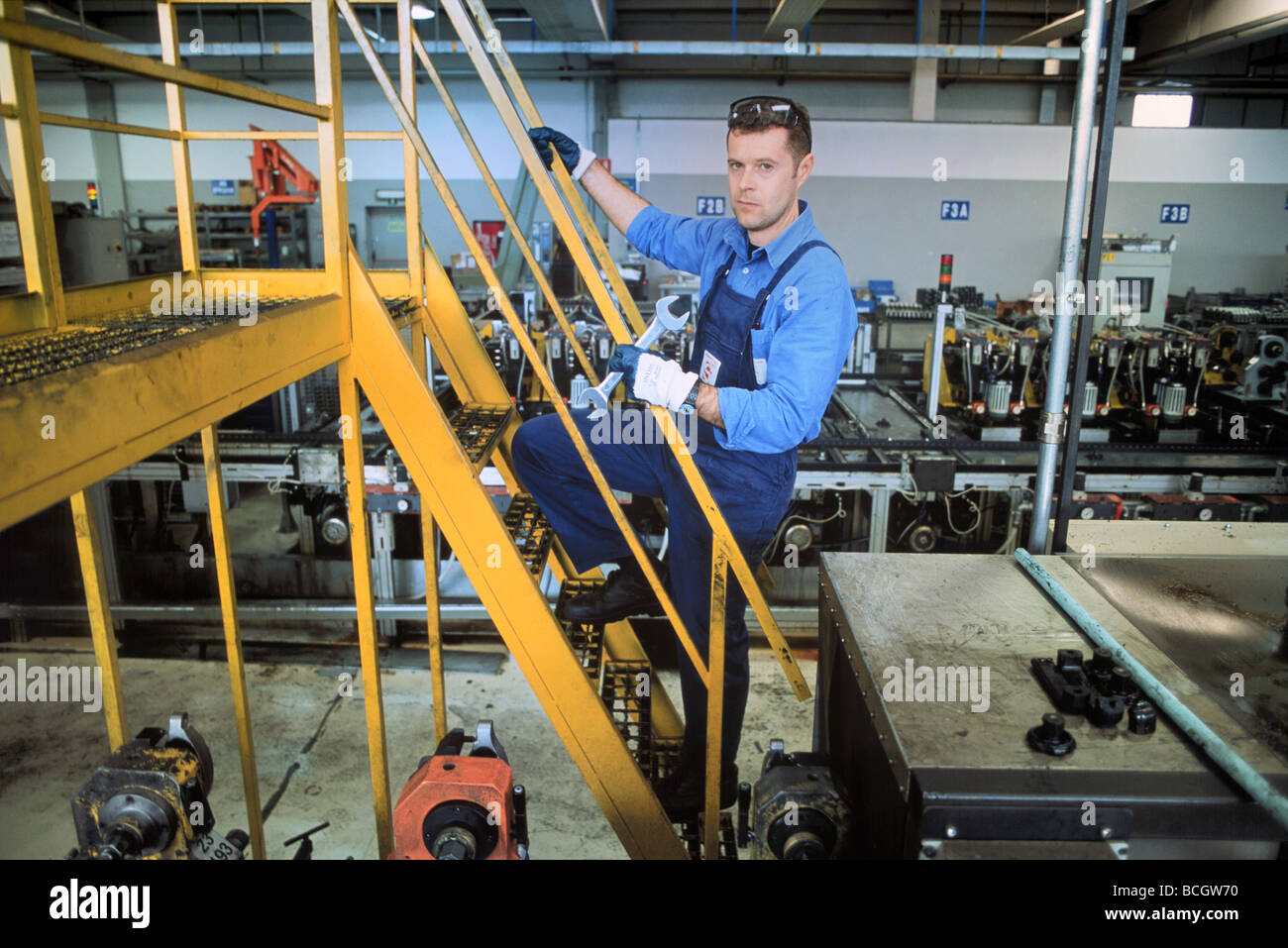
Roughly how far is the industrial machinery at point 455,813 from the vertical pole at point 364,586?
506 mm

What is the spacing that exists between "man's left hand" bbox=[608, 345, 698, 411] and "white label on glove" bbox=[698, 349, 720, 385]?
1.75 feet

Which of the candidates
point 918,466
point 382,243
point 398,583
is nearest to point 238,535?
point 398,583

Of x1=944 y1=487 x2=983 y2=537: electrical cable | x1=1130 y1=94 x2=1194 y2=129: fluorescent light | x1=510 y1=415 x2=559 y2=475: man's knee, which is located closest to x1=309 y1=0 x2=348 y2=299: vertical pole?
x1=510 y1=415 x2=559 y2=475: man's knee

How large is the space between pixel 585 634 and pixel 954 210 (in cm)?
993

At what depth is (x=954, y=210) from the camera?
1103cm

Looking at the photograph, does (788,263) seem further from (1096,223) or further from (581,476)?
(581,476)

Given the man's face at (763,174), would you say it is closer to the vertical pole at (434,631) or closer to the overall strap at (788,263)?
the overall strap at (788,263)

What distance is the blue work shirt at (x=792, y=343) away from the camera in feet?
7.48

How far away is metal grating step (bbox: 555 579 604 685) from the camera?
9.25ft

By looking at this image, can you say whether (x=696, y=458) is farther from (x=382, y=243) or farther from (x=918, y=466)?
(x=382, y=243)

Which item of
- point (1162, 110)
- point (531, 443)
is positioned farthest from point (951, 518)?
point (1162, 110)

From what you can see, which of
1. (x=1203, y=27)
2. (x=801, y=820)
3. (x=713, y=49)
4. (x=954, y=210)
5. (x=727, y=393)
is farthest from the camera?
(x=954, y=210)

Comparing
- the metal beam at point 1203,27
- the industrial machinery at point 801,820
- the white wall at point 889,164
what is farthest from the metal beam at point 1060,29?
the industrial machinery at point 801,820

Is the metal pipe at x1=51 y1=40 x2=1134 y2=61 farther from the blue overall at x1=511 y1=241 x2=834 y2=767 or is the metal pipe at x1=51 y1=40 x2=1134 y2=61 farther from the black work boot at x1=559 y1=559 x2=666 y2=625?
the black work boot at x1=559 y1=559 x2=666 y2=625
